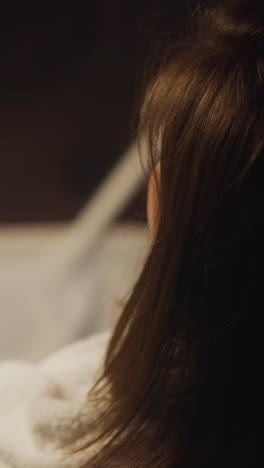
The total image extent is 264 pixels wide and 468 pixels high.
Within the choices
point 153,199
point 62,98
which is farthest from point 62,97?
point 153,199

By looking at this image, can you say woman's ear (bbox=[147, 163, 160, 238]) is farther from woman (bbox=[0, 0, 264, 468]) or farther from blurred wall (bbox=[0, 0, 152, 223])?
blurred wall (bbox=[0, 0, 152, 223])

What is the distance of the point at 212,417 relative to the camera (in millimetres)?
528

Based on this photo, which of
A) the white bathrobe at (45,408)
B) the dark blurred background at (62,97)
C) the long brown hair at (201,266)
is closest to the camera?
the long brown hair at (201,266)

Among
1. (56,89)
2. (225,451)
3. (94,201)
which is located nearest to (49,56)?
(56,89)

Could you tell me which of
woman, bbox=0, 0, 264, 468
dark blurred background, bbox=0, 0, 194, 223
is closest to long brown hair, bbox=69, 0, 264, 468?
woman, bbox=0, 0, 264, 468

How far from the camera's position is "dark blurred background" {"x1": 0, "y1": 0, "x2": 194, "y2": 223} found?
3.57 ft

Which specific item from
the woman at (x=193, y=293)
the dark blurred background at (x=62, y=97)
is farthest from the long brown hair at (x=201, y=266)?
the dark blurred background at (x=62, y=97)

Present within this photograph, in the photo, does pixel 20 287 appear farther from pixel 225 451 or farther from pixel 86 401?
pixel 225 451

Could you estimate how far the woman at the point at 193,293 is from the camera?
17.9 inches

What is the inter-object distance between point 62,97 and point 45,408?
770 millimetres

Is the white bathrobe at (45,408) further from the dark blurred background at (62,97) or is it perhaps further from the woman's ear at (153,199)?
the dark blurred background at (62,97)

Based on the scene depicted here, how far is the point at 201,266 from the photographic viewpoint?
49 centimetres

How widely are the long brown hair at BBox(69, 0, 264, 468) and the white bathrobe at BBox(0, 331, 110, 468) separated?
0.04 metres

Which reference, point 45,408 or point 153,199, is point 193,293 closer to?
point 153,199
